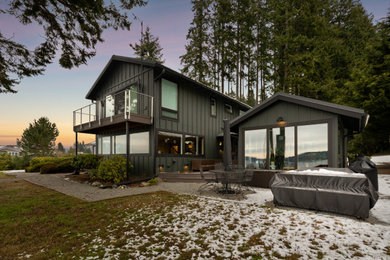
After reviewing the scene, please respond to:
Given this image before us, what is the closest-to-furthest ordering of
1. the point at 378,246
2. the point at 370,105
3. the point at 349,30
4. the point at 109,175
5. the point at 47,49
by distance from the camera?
the point at 378,246, the point at 47,49, the point at 109,175, the point at 370,105, the point at 349,30

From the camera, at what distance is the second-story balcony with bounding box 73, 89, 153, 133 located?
31.5 ft

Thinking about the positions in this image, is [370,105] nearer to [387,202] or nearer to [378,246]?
[387,202]

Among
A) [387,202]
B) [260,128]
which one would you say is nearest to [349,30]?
[260,128]

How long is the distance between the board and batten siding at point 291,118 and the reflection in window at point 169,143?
389cm

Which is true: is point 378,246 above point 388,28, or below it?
below

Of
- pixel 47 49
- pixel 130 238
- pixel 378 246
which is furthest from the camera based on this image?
pixel 47 49

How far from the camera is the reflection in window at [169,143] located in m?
10.7

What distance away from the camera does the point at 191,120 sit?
1248 centimetres

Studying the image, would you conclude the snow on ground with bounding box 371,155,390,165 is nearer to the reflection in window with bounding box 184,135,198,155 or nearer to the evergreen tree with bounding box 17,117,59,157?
the reflection in window with bounding box 184,135,198,155

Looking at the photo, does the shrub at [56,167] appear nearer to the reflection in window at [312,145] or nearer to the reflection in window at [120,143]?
the reflection in window at [120,143]

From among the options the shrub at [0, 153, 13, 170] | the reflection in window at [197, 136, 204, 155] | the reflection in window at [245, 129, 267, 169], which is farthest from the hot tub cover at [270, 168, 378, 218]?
the shrub at [0, 153, 13, 170]

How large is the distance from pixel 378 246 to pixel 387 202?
12.5 ft

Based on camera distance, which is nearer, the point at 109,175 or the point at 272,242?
the point at 272,242

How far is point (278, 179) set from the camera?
211 inches
